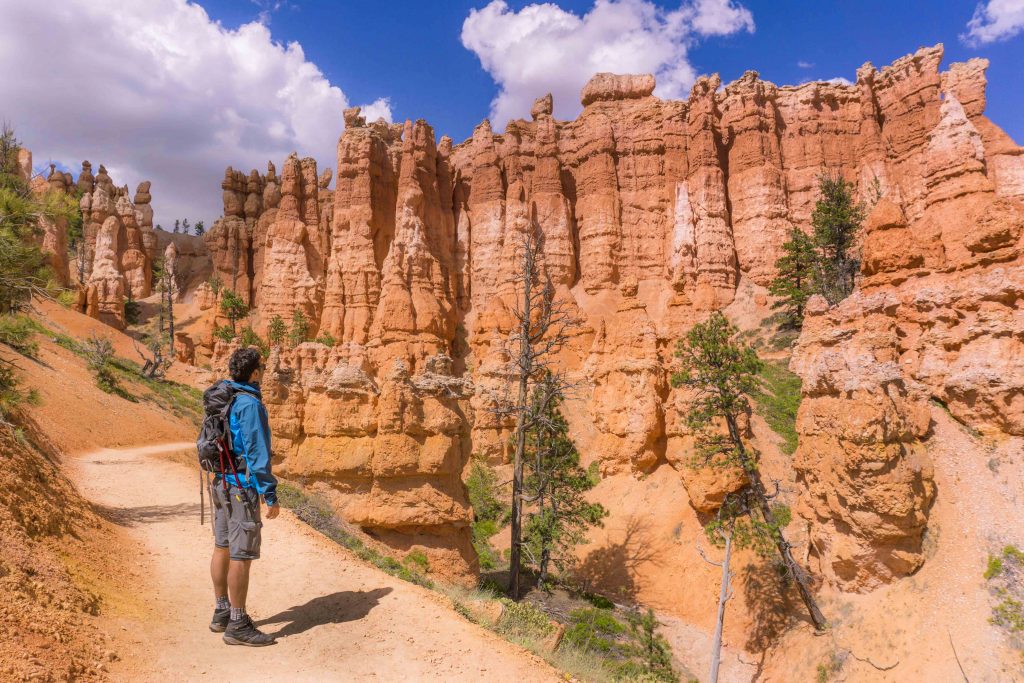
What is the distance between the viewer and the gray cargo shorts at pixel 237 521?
5129 millimetres

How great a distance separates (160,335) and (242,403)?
5829 centimetres

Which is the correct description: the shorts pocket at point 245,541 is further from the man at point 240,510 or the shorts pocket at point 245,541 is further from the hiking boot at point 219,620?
the hiking boot at point 219,620

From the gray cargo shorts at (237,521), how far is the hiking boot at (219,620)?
618 mm

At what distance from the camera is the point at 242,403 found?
5.29m

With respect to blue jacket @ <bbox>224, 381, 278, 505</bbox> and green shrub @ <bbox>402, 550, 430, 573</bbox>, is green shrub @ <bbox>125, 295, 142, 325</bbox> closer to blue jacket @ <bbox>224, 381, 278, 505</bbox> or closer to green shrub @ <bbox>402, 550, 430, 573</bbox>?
green shrub @ <bbox>402, 550, 430, 573</bbox>

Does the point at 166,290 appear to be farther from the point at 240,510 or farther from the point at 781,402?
the point at 240,510

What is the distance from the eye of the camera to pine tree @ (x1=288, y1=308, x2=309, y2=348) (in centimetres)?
4681

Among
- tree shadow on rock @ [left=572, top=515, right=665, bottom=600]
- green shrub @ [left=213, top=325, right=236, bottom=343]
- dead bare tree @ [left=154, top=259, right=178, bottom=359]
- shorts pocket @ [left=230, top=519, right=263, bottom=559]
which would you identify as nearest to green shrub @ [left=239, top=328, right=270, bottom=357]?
green shrub @ [left=213, top=325, right=236, bottom=343]

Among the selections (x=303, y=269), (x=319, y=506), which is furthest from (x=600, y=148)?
(x=319, y=506)

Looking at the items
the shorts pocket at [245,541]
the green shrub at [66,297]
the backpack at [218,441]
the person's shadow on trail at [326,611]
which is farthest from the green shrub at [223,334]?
the shorts pocket at [245,541]

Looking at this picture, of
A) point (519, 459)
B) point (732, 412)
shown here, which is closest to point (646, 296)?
point (732, 412)

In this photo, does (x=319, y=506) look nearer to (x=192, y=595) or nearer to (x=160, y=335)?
(x=192, y=595)

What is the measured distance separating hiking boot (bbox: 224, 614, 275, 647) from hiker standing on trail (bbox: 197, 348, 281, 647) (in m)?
0.01

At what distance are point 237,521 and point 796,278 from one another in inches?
1466
